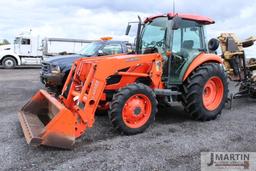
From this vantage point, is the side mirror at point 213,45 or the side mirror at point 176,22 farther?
the side mirror at point 213,45

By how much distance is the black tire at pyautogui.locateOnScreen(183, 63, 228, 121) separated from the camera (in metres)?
6.58

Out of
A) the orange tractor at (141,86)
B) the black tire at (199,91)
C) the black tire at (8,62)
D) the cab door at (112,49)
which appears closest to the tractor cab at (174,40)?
the orange tractor at (141,86)

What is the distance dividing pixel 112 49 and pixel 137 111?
625cm

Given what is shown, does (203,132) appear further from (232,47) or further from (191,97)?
(232,47)

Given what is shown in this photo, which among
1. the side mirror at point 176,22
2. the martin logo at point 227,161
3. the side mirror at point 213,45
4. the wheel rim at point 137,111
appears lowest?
the martin logo at point 227,161

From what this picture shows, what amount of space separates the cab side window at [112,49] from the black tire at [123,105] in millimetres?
5855

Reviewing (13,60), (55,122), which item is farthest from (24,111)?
(13,60)

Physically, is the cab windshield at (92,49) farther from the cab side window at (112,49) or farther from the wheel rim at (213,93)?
the wheel rim at (213,93)

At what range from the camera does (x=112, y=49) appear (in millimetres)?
11719

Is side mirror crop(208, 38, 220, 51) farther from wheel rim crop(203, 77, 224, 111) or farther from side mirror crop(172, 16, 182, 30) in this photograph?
side mirror crop(172, 16, 182, 30)

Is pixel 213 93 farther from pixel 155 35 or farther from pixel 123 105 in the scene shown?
pixel 123 105

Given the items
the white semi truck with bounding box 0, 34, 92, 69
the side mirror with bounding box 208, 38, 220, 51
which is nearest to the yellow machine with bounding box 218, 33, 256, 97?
the side mirror with bounding box 208, 38, 220, 51

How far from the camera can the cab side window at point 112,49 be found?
11530mm

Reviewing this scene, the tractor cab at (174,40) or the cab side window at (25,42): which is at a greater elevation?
the cab side window at (25,42)
